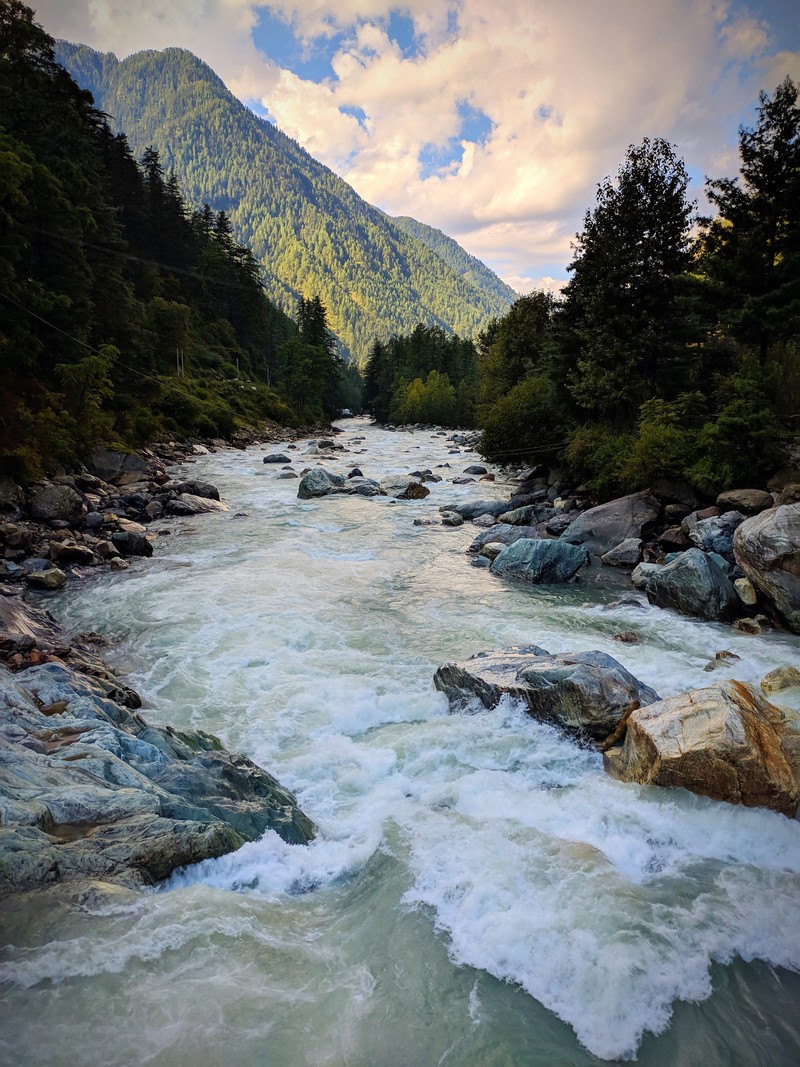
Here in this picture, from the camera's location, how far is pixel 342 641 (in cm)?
1088

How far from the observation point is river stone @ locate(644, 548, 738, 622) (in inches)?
481

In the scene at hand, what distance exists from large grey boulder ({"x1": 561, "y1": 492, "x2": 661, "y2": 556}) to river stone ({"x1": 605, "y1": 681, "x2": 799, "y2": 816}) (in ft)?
37.6

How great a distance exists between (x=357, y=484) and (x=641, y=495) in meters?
14.7

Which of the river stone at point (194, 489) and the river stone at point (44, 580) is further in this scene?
the river stone at point (194, 489)

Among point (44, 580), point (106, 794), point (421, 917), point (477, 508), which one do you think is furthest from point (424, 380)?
point (421, 917)

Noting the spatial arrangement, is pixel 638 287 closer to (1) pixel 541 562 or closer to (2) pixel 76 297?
(1) pixel 541 562

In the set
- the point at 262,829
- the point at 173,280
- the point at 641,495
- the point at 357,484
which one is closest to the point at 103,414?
the point at 357,484

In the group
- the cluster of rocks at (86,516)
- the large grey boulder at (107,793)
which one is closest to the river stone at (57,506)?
the cluster of rocks at (86,516)

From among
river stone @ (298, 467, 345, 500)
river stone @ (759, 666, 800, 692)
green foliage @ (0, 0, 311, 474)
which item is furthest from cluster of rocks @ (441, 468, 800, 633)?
green foliage @ (0, 0, 311, 474)

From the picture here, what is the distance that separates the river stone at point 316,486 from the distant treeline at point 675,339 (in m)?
10.3

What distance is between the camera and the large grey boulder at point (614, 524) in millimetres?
18109

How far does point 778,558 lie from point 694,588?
1755 millimetres

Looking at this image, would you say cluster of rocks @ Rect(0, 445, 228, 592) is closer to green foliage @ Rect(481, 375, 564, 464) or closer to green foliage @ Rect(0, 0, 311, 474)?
green foliage @ Rect(0, 0, 311, 474)

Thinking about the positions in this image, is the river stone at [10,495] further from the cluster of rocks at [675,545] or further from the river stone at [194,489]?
the cluster of rocks at [675,545]
